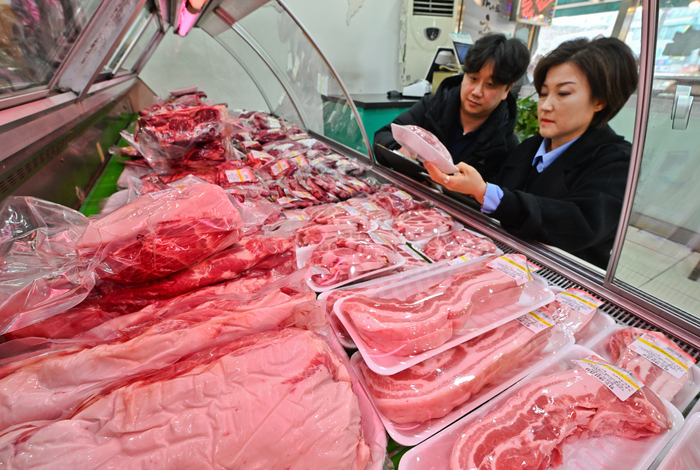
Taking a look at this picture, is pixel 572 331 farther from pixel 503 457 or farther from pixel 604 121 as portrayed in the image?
pixel 604 121

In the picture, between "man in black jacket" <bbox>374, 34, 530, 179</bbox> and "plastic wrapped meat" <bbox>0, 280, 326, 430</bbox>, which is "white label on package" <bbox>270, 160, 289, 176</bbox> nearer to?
"man in black jacket" <bbox>374, 34, 530, 179</bbox>

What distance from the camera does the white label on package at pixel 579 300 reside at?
135 centimetres

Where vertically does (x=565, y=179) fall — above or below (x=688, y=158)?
below

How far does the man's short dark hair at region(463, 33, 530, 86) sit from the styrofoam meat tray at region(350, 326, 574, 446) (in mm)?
2419

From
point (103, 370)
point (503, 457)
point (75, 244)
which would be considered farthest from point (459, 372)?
point (75, 244)

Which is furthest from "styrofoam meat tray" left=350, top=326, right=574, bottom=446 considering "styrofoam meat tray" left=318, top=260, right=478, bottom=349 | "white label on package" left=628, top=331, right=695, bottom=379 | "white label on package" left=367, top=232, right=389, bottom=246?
"white label on package" left=367, top=232, right=389, bottom=246

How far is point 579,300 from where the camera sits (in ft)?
4.57

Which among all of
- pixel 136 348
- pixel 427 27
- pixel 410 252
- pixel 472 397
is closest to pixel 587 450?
pixel 472 397

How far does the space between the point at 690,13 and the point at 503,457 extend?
1826 mm

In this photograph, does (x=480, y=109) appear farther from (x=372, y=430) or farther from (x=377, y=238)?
(x=372, y=430)

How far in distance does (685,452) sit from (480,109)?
2.97 m

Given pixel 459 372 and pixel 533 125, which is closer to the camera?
pixel 459 372

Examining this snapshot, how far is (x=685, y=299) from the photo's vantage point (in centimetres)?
145

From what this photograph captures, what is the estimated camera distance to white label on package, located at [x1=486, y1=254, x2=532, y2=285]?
130cm
